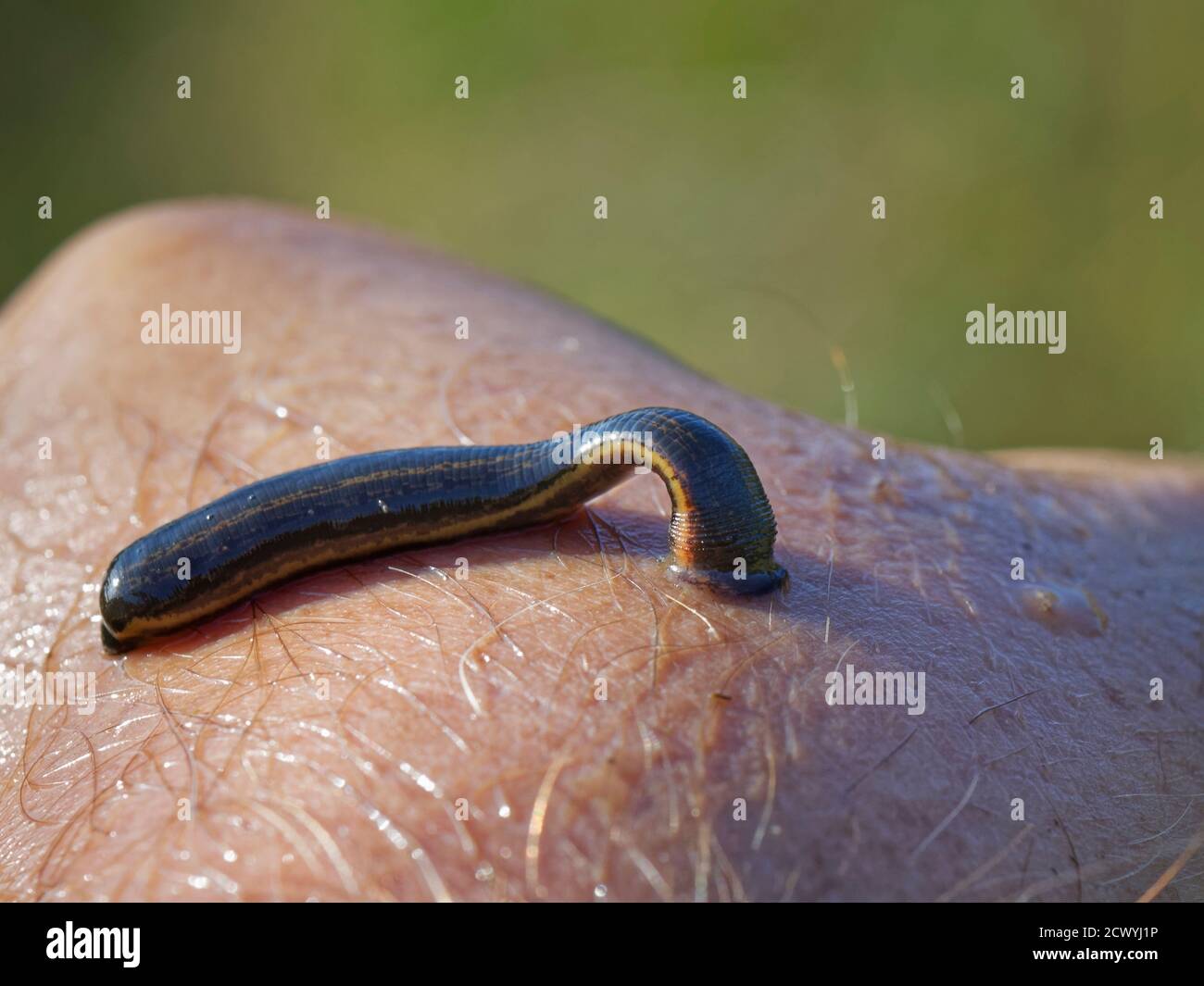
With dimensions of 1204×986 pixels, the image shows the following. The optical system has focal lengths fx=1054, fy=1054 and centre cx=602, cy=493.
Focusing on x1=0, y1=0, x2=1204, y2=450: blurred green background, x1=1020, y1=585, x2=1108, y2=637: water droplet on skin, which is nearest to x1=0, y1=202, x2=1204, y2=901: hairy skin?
x1=1020, y1=585, x2=1108, y2=637: water droplet on skin

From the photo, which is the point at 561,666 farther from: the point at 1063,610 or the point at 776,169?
the point at 776,169

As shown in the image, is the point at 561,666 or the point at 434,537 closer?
the point at 561,666

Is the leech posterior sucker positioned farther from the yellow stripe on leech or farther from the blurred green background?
the blurred green background

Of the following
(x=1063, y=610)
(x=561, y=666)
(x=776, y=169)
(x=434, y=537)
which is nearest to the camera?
(x=561, y=666)

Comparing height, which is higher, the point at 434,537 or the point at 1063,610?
the point at 434,537

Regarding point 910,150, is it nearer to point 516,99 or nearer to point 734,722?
point 516,99

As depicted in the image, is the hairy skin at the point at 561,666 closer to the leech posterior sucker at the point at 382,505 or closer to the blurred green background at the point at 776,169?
the leech posterior sucker at the point at 382,505

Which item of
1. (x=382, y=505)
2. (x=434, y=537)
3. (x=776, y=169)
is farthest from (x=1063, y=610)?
(x=776, y=169)
